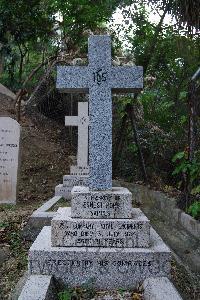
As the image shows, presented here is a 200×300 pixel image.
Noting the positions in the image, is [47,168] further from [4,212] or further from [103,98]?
[103,98]

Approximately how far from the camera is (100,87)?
14.6 feet

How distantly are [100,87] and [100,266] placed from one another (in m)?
1.80

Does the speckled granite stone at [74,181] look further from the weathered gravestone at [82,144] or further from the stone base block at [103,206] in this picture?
the stone base block at [103,206]

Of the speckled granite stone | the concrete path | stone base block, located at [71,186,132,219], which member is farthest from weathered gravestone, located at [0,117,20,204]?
stone base block, located at [71,186,132,219]

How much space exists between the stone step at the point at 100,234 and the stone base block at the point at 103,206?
0.13 meters

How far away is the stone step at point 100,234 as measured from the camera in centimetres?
398

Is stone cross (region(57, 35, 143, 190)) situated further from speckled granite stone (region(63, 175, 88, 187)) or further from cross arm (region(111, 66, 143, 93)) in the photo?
speckled granite stone (region(63, 175, 88, 187))

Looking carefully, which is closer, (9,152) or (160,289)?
(160,289)

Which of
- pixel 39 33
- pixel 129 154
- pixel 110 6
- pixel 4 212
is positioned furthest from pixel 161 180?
pixel 39 33

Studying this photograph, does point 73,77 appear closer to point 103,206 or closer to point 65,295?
point 103,206

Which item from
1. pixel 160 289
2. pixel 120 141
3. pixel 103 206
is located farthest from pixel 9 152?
pixel 160 289

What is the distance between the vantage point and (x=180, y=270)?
4484 mm

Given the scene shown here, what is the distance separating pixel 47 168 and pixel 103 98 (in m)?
7.67

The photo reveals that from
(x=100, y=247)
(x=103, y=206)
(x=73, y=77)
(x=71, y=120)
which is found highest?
(x=73, y=77)
